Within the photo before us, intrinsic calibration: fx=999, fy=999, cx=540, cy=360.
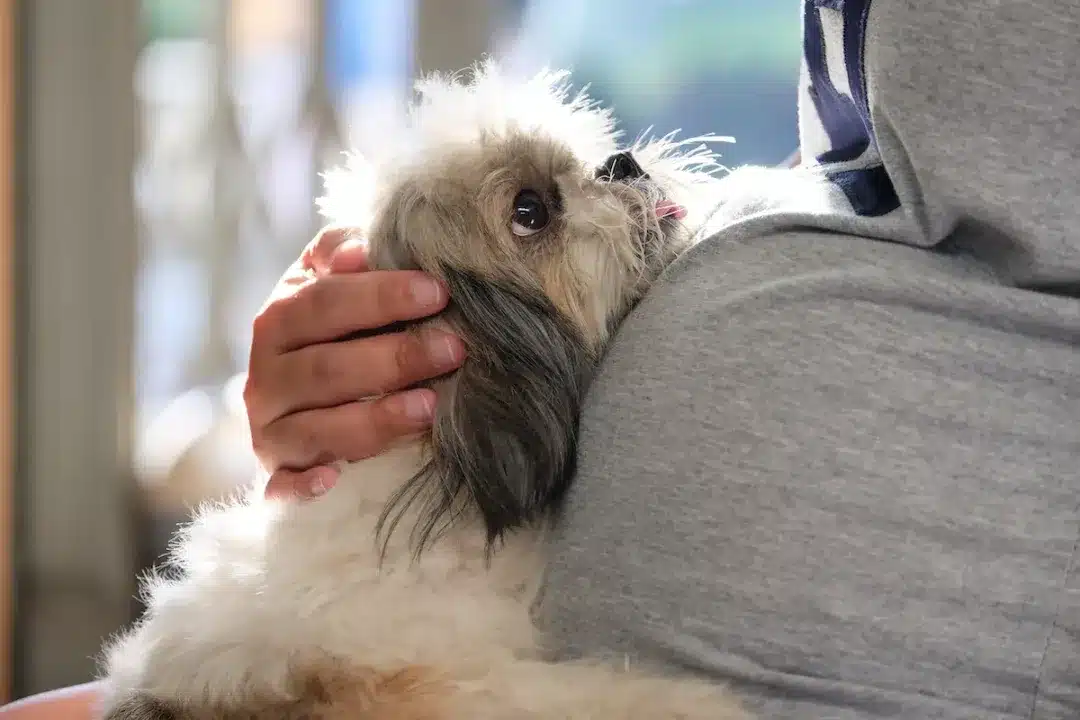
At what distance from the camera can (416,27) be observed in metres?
2.71

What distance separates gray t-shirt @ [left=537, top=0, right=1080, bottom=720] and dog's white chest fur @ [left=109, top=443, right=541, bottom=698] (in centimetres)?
20

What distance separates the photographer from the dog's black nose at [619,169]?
1132 mm

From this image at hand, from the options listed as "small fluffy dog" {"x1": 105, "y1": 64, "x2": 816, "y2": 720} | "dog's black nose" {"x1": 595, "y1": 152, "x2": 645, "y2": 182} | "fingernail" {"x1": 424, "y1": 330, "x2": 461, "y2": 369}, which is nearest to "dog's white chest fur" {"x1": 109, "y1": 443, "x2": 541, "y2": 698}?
"small fluffy dog" {"x1": 105, "y1": 64, "x2": 816, "y2": 720}

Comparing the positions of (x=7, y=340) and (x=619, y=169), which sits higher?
(x=619, y=169)

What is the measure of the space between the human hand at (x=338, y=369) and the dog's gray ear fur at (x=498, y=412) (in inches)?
1.2

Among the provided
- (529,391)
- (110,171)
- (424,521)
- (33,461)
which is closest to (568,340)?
(529,391)

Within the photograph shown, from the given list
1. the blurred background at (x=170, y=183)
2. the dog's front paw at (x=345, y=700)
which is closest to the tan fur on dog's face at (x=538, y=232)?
the dog's front paw at (x=345, y=700)

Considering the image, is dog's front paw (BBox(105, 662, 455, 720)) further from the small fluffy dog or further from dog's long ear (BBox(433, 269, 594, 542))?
dog's long ear (BBox(433, 269, 594, 542))

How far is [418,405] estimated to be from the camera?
1.03 meters

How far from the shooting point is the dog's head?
3.22 ft

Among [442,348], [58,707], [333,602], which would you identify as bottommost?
[58,707]

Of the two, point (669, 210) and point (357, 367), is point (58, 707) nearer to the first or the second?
point (357, 367)

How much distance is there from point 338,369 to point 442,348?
134 mm

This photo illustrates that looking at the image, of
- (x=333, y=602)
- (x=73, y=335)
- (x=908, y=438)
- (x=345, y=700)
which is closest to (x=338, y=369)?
(x=333, y=602)
